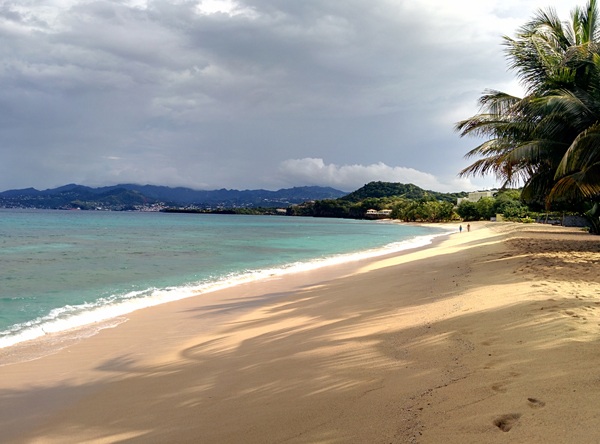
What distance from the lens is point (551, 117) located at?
41.3 ft

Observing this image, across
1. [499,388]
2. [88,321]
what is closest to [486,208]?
[88,321]

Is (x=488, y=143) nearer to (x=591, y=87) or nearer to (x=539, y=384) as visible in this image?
(x=591, y=87)

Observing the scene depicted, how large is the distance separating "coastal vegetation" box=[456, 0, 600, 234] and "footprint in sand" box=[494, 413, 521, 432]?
939 centimetres

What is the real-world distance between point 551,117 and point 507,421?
12.5 meters

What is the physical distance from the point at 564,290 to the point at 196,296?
8.78m

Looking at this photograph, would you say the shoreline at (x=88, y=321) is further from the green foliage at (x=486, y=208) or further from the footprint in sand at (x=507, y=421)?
the green foliage at (x=486, y=208)

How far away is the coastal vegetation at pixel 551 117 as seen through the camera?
36.9 ft

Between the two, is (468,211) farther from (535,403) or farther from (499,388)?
(535,403)

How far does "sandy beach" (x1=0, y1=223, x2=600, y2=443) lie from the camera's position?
9.97ft

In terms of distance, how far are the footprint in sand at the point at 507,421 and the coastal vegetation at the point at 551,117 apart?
30.8 feet

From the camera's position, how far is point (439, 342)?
4.97 meters

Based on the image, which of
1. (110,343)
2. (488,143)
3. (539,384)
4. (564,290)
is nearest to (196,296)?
(110,343)

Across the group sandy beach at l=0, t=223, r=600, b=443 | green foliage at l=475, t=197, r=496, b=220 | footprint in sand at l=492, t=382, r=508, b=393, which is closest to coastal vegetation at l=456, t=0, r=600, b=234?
sandy beach at l=0, t=223, r=600, b=443

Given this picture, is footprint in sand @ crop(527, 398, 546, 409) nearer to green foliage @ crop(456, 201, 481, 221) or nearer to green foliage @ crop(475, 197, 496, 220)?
green foliage @ crop(475, 197, 496, 220)
